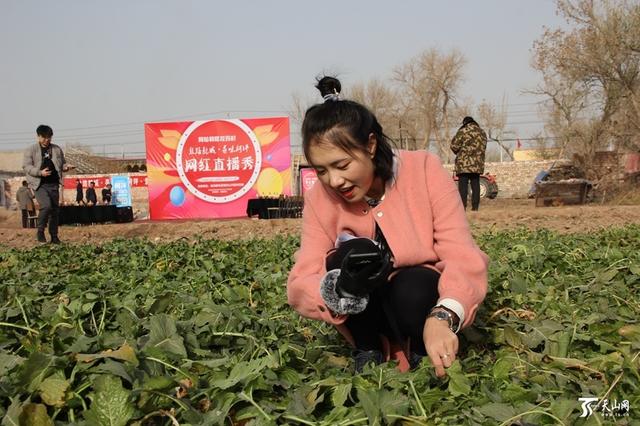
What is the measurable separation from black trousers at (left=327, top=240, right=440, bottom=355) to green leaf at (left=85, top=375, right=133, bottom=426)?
0.90 metres

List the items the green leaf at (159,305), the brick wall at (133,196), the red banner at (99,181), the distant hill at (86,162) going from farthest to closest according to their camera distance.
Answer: the distant hill at (86,162)
the brick wall at (133,196)
the red banner at (99,181)
the green leaf at (159,305)

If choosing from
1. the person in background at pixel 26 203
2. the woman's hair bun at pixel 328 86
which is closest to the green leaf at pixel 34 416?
the woman's hair bun at pixel 328 86

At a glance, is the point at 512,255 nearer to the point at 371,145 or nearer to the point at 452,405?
the point at 371,145

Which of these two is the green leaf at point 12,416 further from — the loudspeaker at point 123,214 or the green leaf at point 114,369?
the loudspeaker at point 123,214

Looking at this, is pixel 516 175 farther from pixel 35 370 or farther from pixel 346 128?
pixel 35 370

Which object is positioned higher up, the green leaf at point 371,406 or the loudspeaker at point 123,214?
the green leaf at point 371,406

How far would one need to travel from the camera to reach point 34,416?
1501 millimetres

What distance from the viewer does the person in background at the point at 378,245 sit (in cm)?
206

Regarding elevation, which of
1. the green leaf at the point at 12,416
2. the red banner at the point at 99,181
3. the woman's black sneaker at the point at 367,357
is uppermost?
the red banner at the point at 99,181

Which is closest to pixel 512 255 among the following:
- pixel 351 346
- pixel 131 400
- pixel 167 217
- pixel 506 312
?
pixel 506 312

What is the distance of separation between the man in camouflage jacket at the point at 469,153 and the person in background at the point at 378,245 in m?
7.90

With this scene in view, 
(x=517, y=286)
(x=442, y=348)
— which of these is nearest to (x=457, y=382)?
(x=442, y=348)

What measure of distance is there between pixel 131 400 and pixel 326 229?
1.01m

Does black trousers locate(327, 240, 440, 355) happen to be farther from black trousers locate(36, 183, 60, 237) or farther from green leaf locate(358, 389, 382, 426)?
black trousers locate(36, 183, 60, 237)
